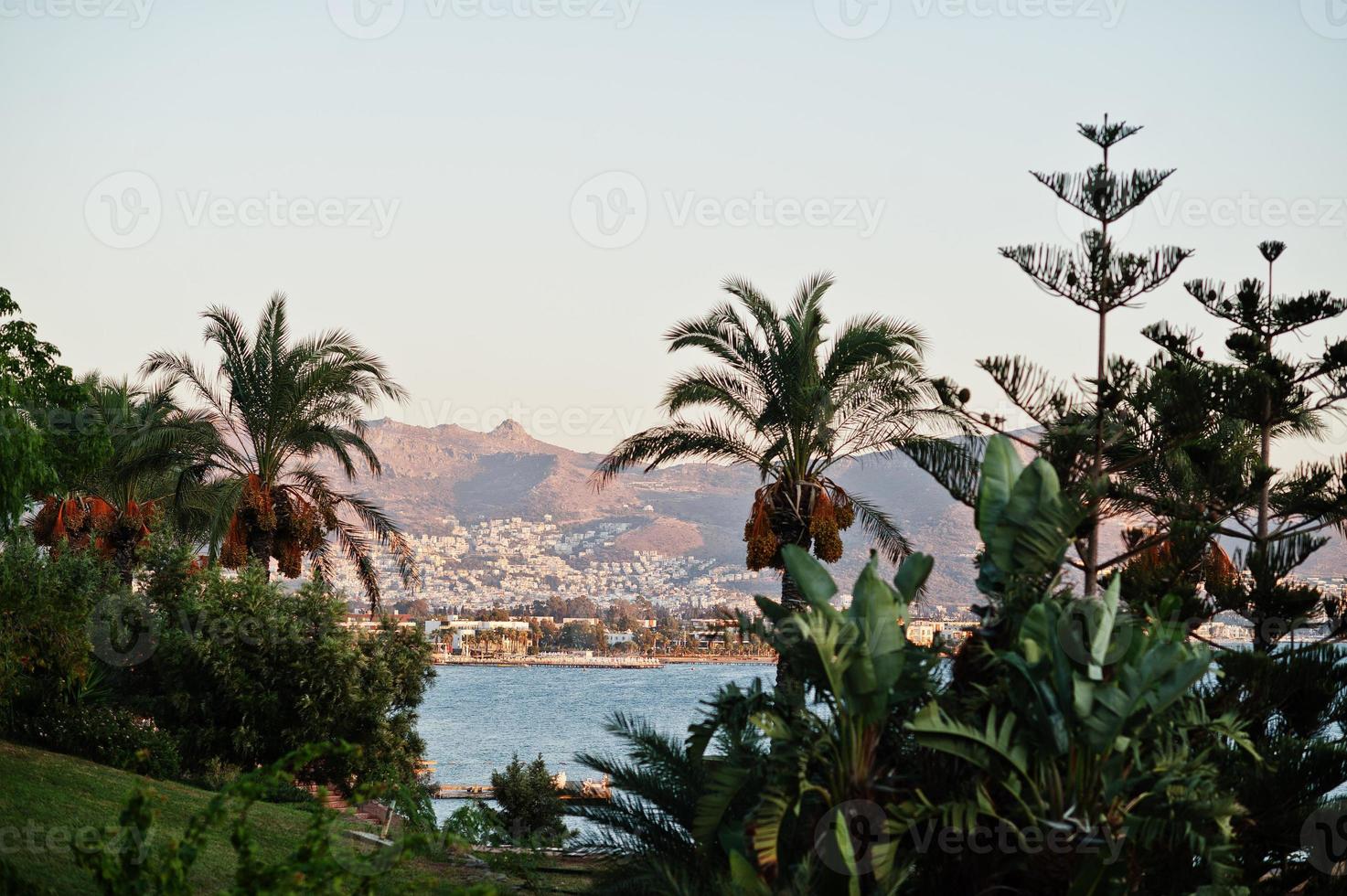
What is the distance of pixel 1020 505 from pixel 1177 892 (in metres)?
2.80

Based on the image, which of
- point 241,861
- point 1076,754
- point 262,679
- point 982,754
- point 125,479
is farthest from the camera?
point 125,479

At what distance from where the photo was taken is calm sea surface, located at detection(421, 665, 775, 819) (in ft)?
127

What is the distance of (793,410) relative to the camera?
17.9 metres

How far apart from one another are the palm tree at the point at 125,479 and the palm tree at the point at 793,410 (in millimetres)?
7712

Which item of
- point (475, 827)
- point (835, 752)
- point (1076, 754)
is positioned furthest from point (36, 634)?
point (1076, 754)

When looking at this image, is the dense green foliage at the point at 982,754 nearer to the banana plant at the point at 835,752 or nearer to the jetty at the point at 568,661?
the banana plant at the point at 835,752

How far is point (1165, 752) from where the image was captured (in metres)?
8.38

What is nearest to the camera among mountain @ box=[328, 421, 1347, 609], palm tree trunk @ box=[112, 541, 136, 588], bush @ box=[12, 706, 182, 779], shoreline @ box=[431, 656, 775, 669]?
bush @ box=[12, 706, 182, 779]

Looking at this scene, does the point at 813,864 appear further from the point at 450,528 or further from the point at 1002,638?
the point at 450,528

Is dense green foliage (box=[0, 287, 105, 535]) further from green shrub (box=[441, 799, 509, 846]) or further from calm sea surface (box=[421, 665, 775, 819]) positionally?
calm sea surface (box=[421, 665, 775, 819])

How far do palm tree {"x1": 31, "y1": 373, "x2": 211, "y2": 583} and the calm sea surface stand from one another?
7.46 metres

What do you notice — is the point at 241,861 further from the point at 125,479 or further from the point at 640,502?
the point at 640,502

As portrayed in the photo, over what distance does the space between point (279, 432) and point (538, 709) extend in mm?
36169

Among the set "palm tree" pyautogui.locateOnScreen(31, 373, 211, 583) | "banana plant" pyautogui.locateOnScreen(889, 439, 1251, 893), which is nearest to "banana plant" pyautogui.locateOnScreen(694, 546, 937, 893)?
"banana plant" pyautogui.locateOnScreen(889, 439, 1251, 893)
